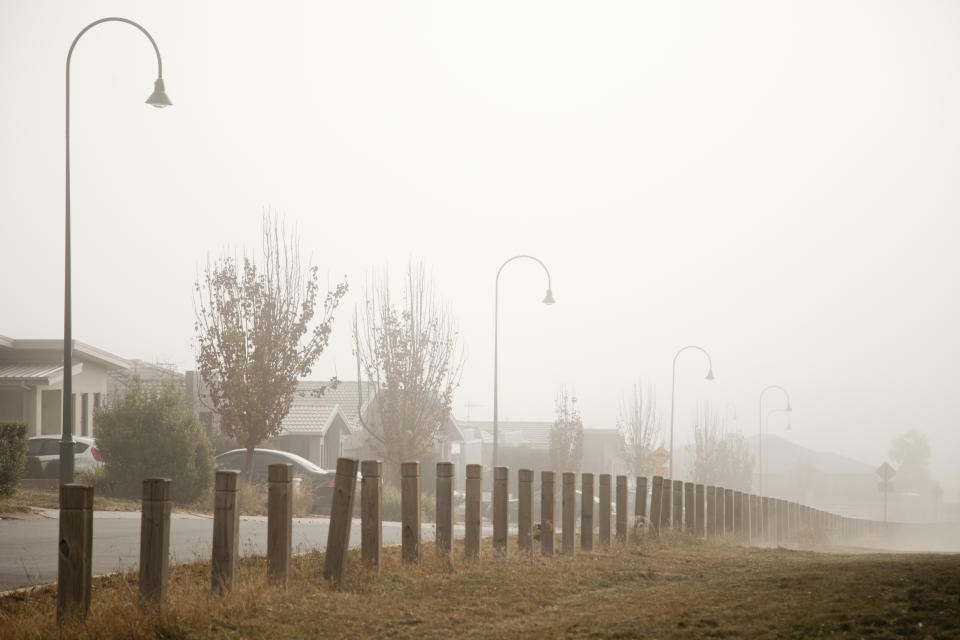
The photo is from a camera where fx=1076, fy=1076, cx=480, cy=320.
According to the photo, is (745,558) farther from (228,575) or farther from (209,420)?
(209,420)

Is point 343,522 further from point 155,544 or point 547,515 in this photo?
point 547,515

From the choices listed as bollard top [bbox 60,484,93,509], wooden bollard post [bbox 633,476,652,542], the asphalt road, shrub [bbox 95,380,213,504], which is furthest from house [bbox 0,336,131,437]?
bollard top [bbox 60,484,93,509]

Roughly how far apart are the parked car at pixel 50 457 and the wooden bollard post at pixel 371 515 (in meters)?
21.1

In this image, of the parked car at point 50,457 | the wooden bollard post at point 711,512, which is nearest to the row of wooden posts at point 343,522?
the wooden bollard post at point 711,512

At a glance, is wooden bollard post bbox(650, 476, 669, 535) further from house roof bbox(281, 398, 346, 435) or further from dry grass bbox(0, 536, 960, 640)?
house roof bbox(281, 398, 346, 435)

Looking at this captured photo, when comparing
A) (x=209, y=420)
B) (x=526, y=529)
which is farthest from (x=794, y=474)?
(x=526, y=529)

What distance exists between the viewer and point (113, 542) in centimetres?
1395

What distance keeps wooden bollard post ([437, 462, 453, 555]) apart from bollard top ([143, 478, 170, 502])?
3598 mm

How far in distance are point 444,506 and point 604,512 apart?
379cm

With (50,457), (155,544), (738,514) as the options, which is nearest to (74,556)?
(155,544)

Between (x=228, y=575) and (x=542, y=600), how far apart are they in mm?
2613

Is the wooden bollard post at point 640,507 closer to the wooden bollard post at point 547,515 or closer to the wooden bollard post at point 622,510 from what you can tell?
the wooden bollard post at point 622,510

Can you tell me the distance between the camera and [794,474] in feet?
452

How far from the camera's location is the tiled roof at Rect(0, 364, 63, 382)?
113 ft
